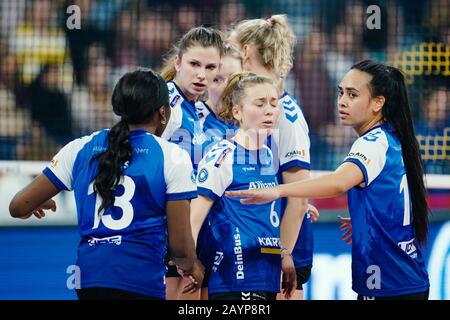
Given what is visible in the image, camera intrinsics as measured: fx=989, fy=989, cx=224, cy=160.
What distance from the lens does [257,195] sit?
407cm

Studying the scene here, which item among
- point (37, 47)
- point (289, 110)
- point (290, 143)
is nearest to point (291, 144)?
point (290, 143)

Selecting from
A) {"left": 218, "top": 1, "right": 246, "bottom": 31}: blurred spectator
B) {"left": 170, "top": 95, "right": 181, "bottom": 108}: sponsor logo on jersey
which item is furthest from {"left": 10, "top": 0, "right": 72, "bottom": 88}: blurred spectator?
{"left": 170, "top": 95, "right": 181, "bottom": 108}: sponsor logo on jersey

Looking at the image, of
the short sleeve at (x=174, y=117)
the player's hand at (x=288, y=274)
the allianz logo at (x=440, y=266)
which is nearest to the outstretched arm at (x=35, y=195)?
the short sleeve at (x=174, y=117)

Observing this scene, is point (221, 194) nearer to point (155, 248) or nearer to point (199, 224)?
point (199, 224)

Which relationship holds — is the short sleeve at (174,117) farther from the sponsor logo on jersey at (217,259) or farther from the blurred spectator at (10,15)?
the blurred spectator at (10,15)

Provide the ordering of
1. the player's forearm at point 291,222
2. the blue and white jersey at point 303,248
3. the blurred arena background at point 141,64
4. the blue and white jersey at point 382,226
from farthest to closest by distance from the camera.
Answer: the blurred arena background at point 141,64, the blue and white jersey at point 303,248, the player's forearm at point 291,222, the blue and white jersey at point 382,226

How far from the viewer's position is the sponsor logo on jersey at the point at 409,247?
437 cm

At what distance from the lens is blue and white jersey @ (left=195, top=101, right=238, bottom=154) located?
5.04 metres

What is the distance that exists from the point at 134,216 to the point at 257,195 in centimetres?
55

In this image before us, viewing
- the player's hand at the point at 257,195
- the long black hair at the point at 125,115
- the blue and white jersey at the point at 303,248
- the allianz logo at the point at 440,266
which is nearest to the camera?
the long black hair at the point at 125,115

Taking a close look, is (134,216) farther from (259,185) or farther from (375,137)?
(375,137)

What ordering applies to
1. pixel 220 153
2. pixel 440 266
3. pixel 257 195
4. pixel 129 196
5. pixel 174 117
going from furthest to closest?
pixel 440 266, pixel 174 117, pixel 220 153, pixel 257 195, pixel 129 196

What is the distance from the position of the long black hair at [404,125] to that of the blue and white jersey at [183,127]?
0.93m

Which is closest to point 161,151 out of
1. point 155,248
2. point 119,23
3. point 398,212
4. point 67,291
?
point 155,248
